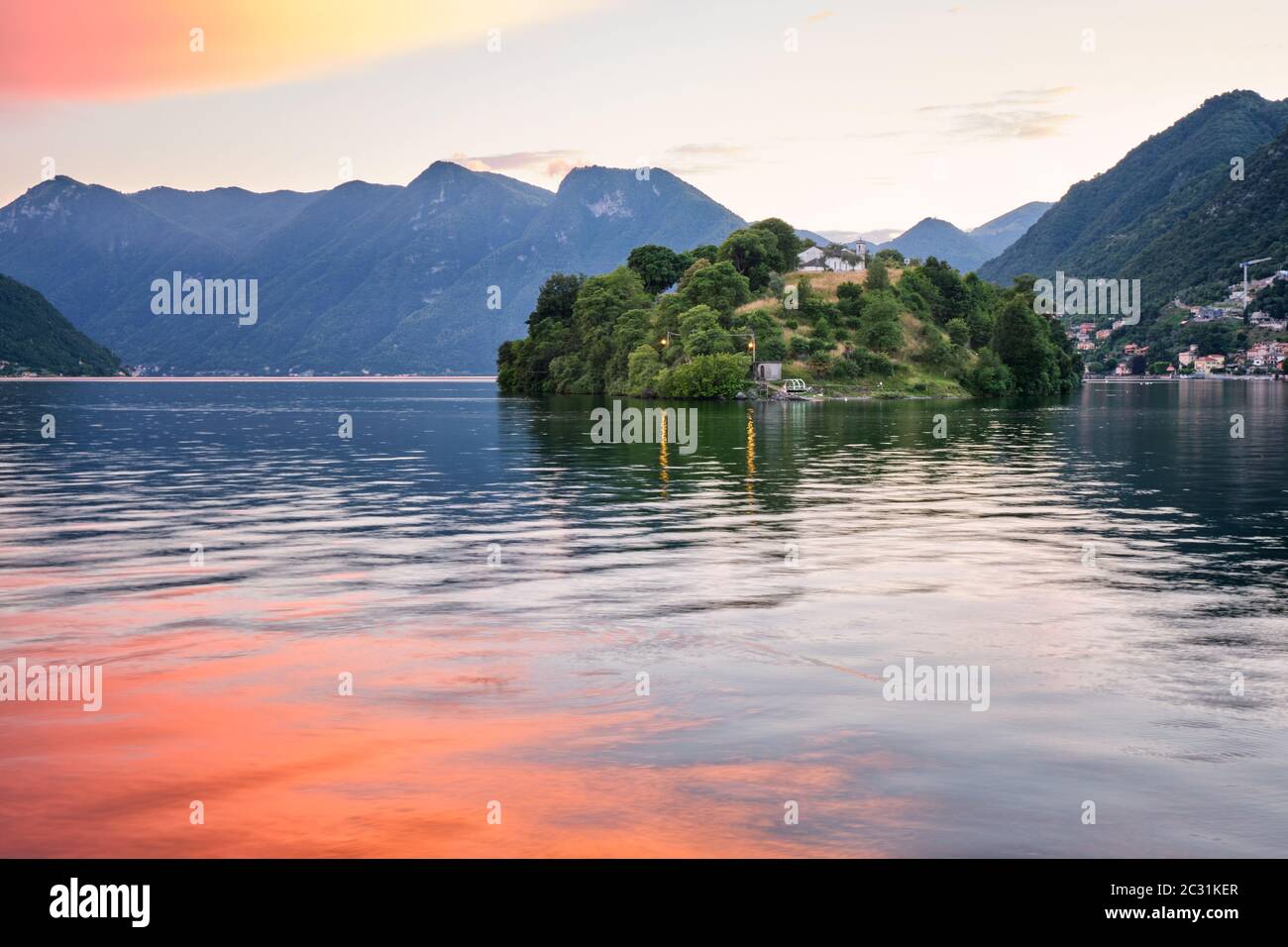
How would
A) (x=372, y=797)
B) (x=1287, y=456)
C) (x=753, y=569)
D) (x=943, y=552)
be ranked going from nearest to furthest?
(x=372, y=797), (x=753, y=569), (x=943, y=552), (x=1287, y=456)

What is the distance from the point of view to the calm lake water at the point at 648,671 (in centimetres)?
1421

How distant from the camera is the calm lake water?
14.2 metres

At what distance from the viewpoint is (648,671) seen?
21750mm

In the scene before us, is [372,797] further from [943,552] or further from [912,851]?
[943,552]

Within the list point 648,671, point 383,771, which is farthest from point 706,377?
point 383,771

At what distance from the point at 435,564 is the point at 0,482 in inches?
1488

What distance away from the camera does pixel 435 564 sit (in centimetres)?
3434
